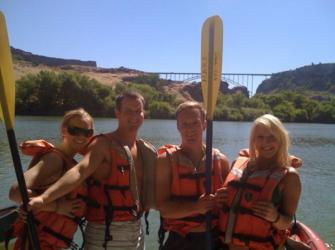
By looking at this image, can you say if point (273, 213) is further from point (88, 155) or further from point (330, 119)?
point (330, 119)

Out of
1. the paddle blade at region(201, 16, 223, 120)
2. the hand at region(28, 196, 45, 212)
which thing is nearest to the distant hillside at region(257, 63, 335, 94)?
the paddle blade at region(201, 16, 223, 120)

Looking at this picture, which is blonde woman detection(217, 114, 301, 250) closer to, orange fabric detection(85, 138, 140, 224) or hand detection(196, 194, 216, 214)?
hand detection(196, 194, 216, 214)

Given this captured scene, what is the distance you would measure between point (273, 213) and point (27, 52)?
13777 centimetres

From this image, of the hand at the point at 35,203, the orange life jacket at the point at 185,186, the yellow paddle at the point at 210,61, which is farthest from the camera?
the yellow paddle at the point at 210,61

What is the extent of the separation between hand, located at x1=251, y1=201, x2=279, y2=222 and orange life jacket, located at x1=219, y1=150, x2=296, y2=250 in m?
0.10

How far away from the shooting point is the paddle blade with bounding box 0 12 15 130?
2.96 metres

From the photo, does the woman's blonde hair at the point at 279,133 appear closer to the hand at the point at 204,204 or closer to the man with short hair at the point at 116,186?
the hand at the point at 204,204

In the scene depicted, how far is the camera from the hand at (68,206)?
9.52 ft

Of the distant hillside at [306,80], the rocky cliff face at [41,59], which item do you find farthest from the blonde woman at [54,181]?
the distant hillside at [306,80]

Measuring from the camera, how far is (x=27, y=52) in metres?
131

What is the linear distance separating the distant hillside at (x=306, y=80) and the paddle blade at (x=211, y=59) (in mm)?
158474

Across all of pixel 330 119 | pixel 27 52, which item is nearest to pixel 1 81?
pixel 330 119

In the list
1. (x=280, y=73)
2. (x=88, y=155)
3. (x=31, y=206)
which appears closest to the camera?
(x=31, y=206)

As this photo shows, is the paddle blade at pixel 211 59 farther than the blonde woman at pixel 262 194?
Yes
